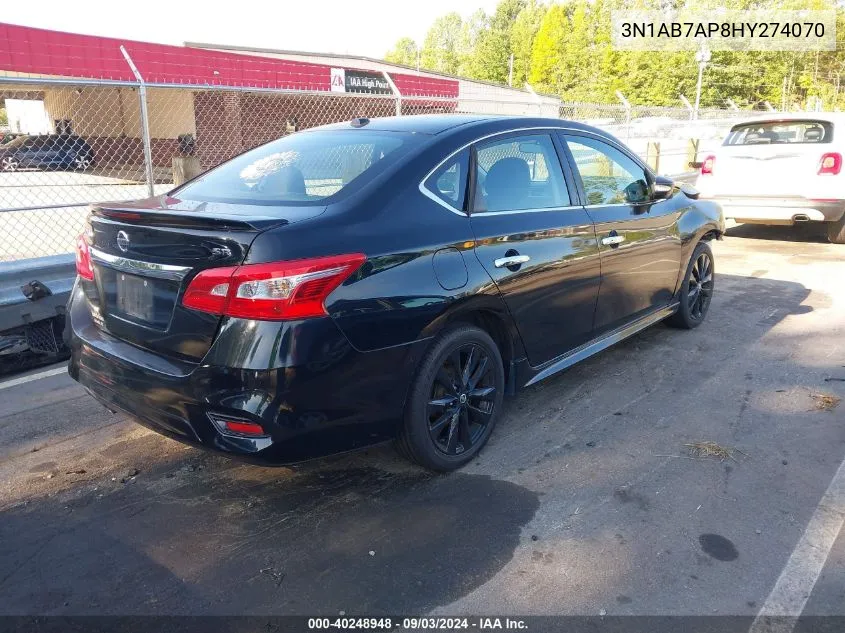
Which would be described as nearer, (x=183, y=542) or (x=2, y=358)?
(x=183, y=542)

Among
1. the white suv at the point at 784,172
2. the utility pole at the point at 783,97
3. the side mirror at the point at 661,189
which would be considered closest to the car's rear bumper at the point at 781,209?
the white suv at the point at 784,172

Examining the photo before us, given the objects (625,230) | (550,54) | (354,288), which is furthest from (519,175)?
(550,54)

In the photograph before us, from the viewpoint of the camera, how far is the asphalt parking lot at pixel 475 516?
2.44 m

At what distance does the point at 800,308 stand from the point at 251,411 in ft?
18.1

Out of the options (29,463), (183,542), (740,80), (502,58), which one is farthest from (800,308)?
(502,58)

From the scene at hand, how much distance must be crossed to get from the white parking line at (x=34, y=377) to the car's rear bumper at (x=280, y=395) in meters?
1.85

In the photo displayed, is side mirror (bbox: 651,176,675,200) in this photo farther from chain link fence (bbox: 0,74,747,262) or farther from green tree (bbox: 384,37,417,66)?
green tree (bbox: 384,37,417,66)

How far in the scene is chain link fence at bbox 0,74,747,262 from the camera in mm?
15117

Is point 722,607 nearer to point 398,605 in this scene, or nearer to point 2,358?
point 398,605

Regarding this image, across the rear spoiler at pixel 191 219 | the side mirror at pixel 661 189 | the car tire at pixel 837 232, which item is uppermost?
the side mirror at pixel 661 189

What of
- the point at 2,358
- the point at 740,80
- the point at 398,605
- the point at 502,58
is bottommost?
the point at 398,605

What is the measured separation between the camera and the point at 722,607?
7.77ft

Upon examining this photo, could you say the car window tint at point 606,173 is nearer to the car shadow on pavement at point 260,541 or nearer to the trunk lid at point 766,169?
the car shadow on pavement at point 260,541

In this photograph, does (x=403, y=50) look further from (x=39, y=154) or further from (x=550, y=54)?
(x=39, y=154)
